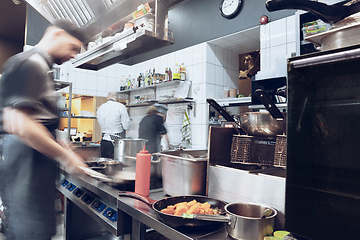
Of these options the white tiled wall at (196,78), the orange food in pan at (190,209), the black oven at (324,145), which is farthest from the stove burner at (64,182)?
the white tiled wall at (196,78)

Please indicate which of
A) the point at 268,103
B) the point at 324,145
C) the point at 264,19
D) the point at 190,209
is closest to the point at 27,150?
the point at 190,209

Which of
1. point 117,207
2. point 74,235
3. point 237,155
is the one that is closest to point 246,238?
point 237,155

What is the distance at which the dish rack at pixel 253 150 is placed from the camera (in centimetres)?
109

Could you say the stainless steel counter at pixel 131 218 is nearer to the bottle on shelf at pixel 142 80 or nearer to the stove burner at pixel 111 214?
the stove burner at pixel 111 214

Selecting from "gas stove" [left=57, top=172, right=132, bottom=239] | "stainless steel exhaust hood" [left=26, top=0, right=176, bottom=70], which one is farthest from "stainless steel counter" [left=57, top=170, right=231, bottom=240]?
"stainless steel exhaust hood" [left=26, top=0, right=176, bottom=70]

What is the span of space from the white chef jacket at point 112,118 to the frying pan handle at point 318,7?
137 inches

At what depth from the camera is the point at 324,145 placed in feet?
1.87

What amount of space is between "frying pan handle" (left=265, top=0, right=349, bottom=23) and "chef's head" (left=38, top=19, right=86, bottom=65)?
123 centimetres

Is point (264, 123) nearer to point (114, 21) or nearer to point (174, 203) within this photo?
point (174, 203)

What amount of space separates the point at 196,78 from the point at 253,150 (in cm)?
355

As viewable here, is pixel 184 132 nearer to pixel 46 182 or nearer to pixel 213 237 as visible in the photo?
pixel 46 182

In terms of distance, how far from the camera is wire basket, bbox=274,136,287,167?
98 centimetres

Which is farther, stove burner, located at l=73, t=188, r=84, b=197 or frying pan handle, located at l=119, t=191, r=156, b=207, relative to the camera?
stove burner, located at l=73, t=188, r=84, b=197

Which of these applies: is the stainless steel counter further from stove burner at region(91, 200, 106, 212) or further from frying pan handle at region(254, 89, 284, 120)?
frying pan handle at region(254, 89, 284, 120)
